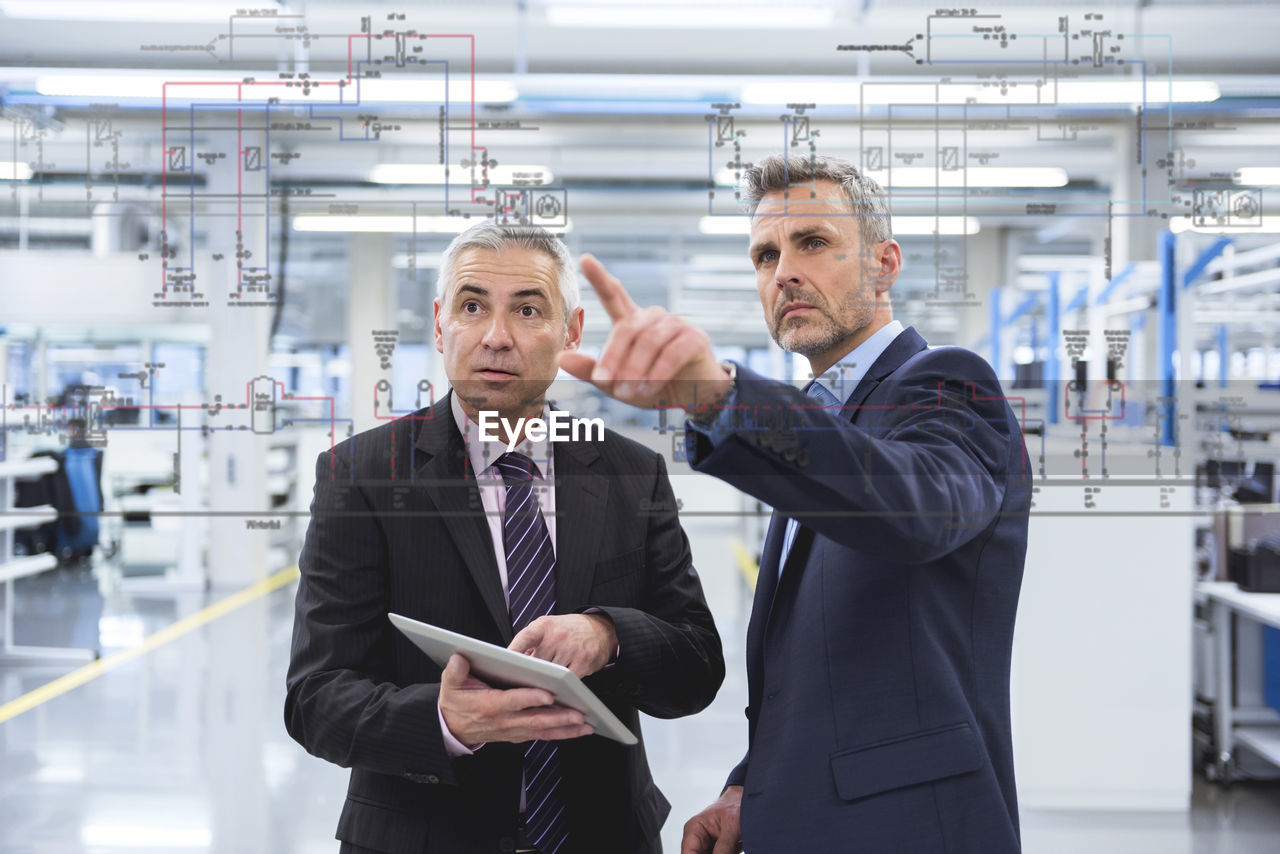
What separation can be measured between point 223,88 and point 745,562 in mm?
6135

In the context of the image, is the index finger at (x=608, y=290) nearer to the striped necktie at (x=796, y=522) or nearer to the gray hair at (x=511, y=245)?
the striped necktie at (x=796, y=522)

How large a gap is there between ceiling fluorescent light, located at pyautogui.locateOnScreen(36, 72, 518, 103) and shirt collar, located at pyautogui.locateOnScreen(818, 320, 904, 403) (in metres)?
0.94

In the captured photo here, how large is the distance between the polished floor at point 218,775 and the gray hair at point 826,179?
2349 mm

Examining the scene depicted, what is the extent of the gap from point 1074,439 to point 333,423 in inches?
50.6

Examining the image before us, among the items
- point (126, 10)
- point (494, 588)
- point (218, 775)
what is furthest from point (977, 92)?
point (218, 775)

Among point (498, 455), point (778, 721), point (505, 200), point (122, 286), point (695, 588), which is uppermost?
point (505, 200)

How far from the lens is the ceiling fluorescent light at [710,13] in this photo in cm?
220

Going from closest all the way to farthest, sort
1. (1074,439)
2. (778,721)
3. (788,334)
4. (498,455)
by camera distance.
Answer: (778,721) → (788,334) → (498,455) → (1074,439)

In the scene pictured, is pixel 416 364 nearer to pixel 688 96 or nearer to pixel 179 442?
pixel 179 442

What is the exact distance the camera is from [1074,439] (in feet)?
4.95

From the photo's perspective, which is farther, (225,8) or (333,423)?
(225,8)

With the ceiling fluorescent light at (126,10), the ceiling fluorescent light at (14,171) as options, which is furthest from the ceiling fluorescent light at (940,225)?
the ceiling fluorescent light at (14,171)

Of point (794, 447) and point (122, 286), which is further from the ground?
point (122, 286)

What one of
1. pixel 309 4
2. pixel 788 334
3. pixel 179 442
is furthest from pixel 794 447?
pixel 309 4
